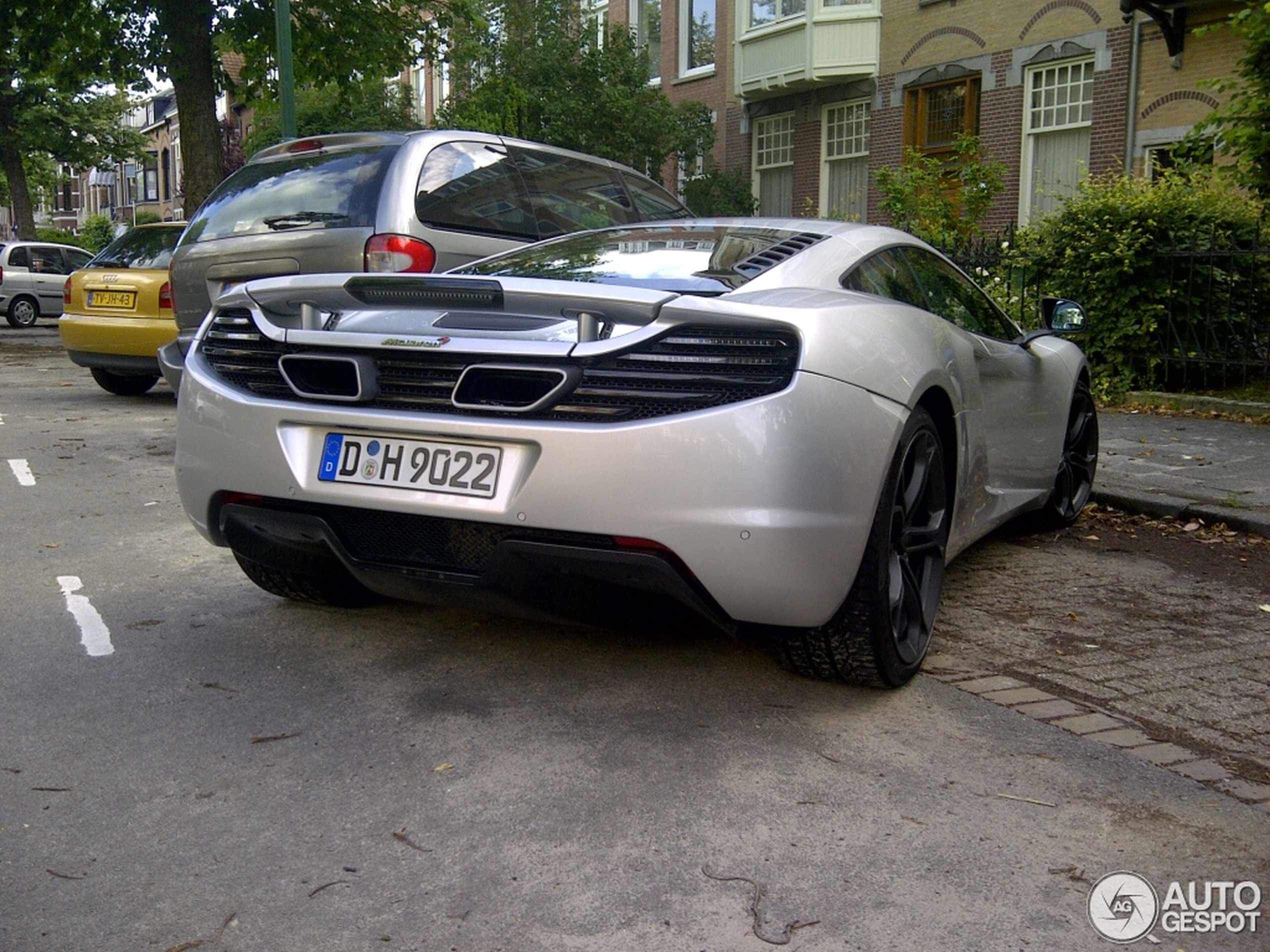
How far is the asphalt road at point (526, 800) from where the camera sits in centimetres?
253

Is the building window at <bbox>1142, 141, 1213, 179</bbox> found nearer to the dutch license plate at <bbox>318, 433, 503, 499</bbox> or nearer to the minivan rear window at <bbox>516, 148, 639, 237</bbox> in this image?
the minivan rear window at <bbox>516, 148, 639, 237</bbox>

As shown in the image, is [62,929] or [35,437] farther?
[35,437]

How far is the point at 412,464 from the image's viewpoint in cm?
352

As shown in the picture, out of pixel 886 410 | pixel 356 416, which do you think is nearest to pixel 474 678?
pixel 356 416

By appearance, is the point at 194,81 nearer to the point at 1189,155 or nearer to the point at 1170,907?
the point at 1189,155

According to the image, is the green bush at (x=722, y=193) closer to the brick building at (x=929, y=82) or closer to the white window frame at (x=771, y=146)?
the white window frame at (x=771, y=146)

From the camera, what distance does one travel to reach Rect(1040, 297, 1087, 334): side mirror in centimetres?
555

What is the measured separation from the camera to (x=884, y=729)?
140 inches

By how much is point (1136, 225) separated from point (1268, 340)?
1.33 metres

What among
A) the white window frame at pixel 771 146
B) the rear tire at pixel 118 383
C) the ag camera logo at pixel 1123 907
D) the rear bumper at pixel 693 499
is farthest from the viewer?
the white window frame at pixel 771 146

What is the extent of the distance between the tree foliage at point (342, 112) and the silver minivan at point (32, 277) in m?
4.85

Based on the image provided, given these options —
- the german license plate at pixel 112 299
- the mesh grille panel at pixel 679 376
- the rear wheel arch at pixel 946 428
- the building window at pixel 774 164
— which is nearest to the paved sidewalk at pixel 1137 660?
the rear wheel arch at pixel 946 428

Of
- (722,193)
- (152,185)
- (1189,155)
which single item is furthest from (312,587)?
(152,185)

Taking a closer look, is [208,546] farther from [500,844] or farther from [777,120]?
[777,120]
